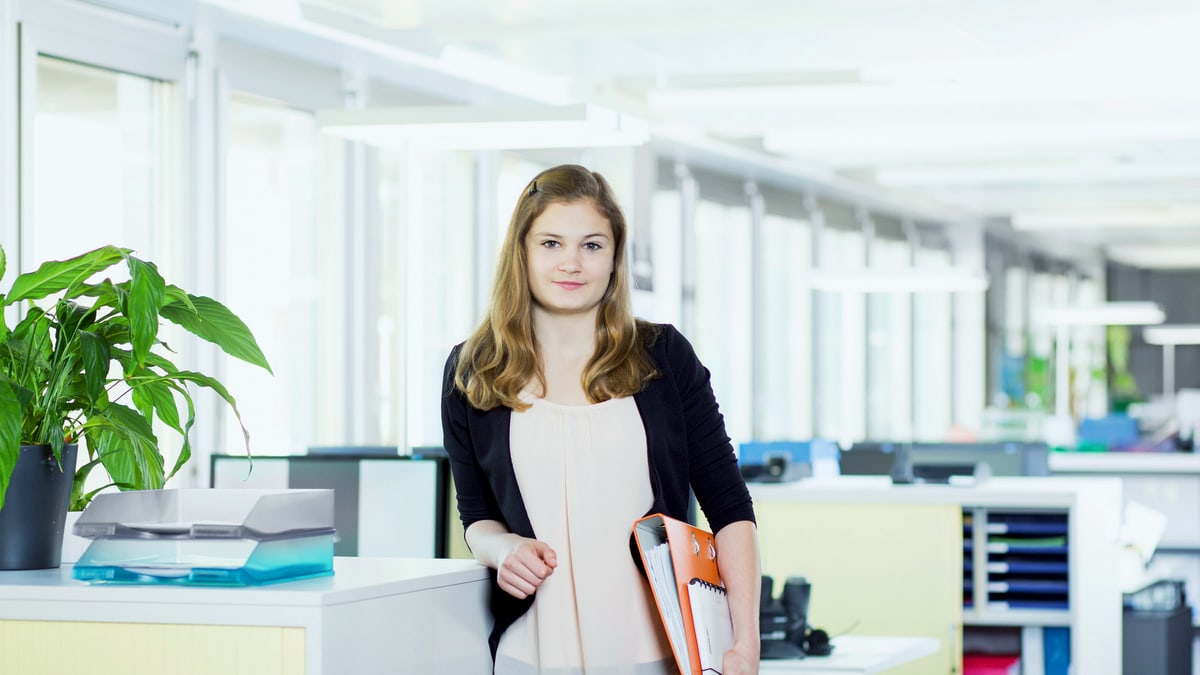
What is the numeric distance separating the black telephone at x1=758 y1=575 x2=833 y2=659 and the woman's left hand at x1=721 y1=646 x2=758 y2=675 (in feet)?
4.11

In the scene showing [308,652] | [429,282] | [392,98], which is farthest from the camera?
[429,282]

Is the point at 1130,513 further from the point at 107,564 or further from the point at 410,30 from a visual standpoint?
the point at 107,564

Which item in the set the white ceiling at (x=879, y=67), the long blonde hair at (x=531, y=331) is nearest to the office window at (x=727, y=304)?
the white ceiling at (x=879, y=67)

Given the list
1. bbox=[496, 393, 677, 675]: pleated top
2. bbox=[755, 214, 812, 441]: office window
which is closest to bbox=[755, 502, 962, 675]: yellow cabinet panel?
bbox=[496, 393, 677, 675]: pleated top

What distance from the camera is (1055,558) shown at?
4500 mm

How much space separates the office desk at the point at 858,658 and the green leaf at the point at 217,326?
140 centimetres

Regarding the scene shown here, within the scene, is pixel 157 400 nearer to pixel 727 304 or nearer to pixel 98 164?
pixel 98 164

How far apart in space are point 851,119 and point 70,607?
6.72m

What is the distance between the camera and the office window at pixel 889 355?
42.6 ft

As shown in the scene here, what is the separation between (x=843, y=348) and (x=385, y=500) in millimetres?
9433

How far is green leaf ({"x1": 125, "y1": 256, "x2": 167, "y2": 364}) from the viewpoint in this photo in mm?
1962

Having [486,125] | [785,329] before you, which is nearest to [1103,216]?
[785,329]

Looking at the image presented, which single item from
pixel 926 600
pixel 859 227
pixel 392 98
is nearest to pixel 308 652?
pixel 926 600

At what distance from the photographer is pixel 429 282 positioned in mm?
7406
